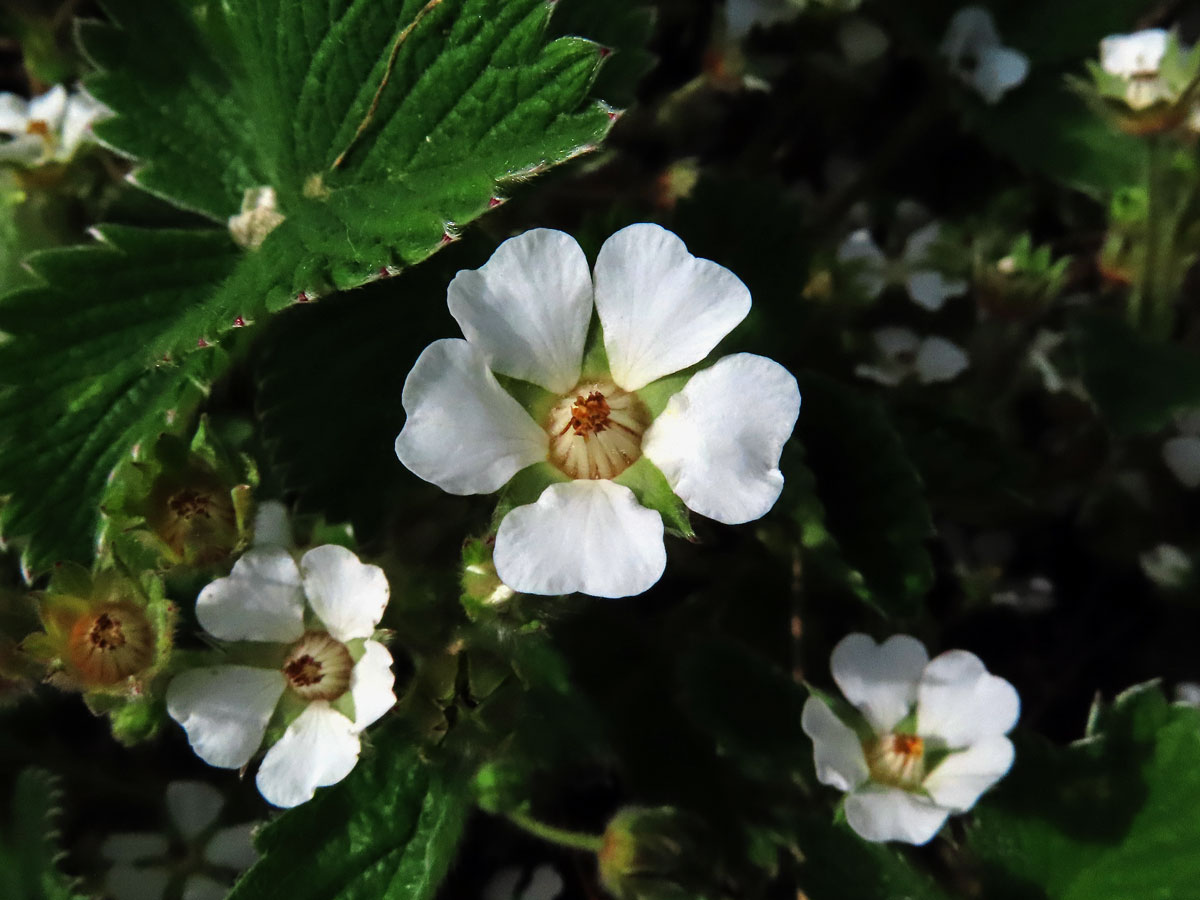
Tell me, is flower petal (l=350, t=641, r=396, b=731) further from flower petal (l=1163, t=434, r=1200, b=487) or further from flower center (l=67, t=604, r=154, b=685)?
flower petal (l=1163, t=434, r=1200, b=487)

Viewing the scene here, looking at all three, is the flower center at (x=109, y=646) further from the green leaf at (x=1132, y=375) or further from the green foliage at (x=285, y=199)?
the green leaf at (x=1132, y=375)

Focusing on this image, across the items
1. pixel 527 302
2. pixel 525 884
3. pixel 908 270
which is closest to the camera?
pixel 527 302

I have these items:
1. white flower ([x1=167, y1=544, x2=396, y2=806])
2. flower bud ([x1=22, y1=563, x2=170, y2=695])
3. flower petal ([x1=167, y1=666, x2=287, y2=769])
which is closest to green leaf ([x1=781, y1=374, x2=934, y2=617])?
white flower ([x1=167, y1=544, x2=396, y2=806])

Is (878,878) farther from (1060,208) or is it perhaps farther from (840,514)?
(1060,208)

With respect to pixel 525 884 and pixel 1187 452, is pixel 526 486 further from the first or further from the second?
pixel 1187 452

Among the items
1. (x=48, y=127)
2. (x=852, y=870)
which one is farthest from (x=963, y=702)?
(x=48, y=127)

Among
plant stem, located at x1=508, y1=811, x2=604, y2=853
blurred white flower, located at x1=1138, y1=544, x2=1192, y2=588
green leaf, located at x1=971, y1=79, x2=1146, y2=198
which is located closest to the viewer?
plant stem, located at x1=508, y1=811, x2=604, y2=853

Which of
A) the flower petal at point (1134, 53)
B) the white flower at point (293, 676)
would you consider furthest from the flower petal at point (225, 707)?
the flower petal at point (1134, 53)
